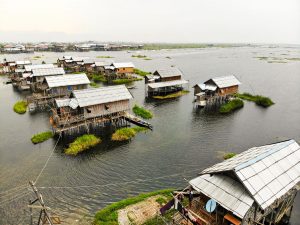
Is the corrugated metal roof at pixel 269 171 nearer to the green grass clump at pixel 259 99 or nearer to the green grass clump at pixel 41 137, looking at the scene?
the green grass clump at pixel 41 137

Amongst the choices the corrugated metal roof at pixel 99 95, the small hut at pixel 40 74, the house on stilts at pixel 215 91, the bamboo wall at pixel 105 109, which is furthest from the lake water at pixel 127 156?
the small hut at pixel 40 74

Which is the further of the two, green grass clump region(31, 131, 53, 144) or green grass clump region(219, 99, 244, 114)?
green grass clump region(219, 99, 244, 114)

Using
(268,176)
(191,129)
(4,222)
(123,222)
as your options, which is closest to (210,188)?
(268,176)

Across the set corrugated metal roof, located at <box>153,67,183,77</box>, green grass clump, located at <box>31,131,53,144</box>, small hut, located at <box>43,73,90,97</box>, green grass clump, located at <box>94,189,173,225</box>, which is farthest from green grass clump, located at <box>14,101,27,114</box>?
green grass clump, located at <box>94,189,173,225</box>

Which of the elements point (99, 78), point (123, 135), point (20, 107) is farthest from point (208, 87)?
point (20, 107)

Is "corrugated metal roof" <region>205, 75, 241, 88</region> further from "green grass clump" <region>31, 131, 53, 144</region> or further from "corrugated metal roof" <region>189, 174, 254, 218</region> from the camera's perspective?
"corrugated metal roof" <region>189, 174, 254, 218</region>
